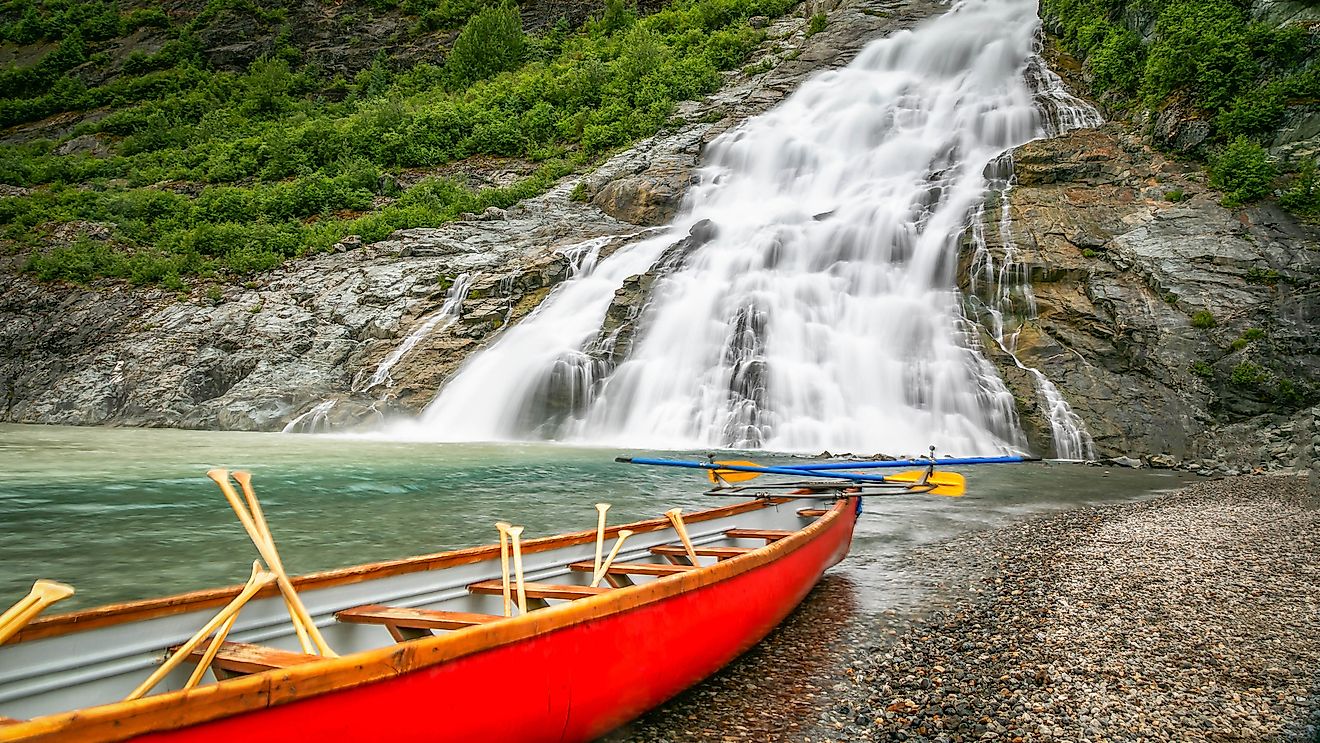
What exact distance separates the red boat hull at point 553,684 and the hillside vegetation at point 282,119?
27593mm

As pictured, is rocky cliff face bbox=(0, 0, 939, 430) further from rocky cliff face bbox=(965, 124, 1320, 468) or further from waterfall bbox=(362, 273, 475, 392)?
rocky cliff face bbox=(965, 124, 1320, 468)

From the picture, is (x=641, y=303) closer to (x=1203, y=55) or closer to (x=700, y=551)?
(x=700, y=551)

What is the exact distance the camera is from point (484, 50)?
4822 cm

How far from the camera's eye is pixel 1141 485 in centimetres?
1365

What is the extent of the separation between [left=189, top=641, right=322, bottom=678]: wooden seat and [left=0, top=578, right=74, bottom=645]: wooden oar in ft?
2.74

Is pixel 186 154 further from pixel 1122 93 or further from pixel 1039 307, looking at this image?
pixel 1122 93

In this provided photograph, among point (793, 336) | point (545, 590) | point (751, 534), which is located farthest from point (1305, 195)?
point (545, 590)

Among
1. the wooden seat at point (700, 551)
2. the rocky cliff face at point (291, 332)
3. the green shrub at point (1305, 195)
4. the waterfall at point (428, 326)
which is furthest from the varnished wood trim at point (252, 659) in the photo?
the green shrub at point (1305, 195)

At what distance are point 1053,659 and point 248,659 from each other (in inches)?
198

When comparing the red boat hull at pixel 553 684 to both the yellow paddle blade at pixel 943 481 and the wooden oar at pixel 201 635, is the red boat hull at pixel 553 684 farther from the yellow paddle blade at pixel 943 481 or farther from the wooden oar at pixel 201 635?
the yellow paddle blade at pixel 943 481

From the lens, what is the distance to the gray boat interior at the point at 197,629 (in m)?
2.88

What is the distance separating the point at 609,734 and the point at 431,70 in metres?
54.4

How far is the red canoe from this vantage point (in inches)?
88.7

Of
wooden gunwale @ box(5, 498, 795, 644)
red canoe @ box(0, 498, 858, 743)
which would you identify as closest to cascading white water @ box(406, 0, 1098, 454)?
wooden gunwale @ box(5, 498, 795, 644)
